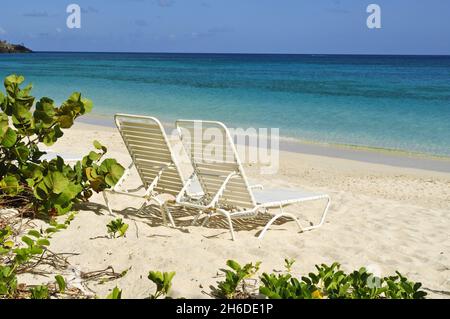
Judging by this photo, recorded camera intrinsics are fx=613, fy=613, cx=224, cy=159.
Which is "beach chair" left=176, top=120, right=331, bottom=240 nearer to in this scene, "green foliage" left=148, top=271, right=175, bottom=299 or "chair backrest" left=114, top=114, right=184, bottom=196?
"chair backrest" left=114, top=114, right=184, bottom=196

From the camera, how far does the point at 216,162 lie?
18.4 ft

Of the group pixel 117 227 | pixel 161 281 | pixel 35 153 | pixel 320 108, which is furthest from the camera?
pixel 320 108

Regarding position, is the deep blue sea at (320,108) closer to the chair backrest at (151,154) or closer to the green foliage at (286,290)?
the chair backrest at (151,154)

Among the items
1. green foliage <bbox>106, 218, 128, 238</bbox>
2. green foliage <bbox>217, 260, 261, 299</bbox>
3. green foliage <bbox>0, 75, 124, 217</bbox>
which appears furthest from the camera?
green foliage <bbox>0, 75, 124, 217</bbox>

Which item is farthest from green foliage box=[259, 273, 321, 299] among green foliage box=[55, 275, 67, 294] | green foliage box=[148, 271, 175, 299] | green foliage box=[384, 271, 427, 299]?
green foliage box=[55, 275, 67, 294]

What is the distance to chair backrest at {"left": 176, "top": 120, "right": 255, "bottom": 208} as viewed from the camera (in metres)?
5.52

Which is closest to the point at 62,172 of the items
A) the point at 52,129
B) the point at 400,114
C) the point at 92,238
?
the point at 52,129

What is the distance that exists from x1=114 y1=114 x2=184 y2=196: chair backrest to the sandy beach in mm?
393

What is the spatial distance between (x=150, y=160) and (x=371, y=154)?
29.5 ft

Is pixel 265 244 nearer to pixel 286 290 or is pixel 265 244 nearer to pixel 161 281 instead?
pixel 161 281

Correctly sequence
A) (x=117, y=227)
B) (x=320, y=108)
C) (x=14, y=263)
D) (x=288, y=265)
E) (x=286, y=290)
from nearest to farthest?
(x=286, y=290)
(x=14, y=263)
(x=288, y=265)
(x=117, y=227)
(x=320, y=108)

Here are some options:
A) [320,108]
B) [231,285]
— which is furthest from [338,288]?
[320,108]

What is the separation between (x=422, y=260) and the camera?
519 cm
